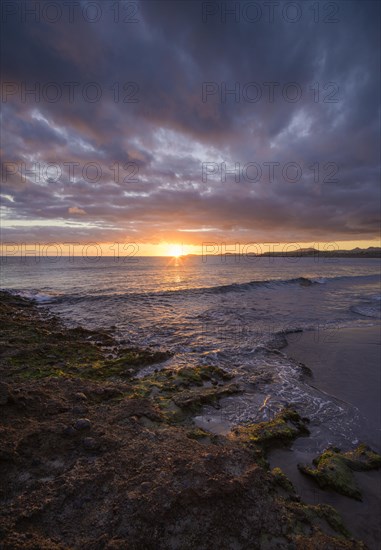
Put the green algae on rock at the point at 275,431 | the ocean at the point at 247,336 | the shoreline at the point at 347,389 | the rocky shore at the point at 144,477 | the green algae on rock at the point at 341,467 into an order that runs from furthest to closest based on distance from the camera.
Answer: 1. the ocean at the point at 247,336
2. the green algae on rock at the point at 275,431
3. the green algae on rock at the point at 341,467
4. the shoreline at the point at 347,389
5. the rocky shore at the point at 144,477

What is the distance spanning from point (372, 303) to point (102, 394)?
23909mm

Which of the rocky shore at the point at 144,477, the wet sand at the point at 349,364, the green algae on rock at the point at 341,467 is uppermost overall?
the rocky shore at the point at 144,477

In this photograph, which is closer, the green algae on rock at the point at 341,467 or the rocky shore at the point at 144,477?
the rocky shore at the point at 144,477

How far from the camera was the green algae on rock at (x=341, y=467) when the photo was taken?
4.33 meters

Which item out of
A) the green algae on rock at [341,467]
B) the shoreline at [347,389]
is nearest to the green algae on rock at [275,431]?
the shoreline at [347,389]

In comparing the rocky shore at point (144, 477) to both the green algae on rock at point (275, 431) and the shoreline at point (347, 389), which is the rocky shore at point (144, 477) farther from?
the shoreline at point (347, 389)

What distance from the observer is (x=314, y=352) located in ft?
36.5

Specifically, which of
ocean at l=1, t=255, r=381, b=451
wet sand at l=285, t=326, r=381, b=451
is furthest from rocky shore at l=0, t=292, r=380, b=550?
wet sand at l=285, t=326, r=381, b=451

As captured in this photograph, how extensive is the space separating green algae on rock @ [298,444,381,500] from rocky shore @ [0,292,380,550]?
2 cm

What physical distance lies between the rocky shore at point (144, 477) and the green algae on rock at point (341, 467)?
0.02 meters

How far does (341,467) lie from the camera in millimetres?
A: 4695

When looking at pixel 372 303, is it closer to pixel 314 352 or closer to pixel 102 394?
pixel 314 352

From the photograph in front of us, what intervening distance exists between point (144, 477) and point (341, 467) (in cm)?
340

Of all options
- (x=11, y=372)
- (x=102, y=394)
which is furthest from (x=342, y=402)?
(x=11, y=372)
